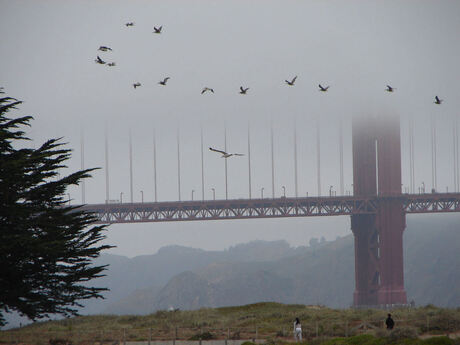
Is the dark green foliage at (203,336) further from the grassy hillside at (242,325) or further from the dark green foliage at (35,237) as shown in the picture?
the dark green foliage at (35,237)

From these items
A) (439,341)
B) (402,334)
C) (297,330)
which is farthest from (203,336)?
(439,341)

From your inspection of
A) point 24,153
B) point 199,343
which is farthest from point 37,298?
point 199,343

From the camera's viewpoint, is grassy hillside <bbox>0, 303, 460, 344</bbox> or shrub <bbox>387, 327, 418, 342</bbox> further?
grassy hillside <bbox>0, 303, 460, 344</bbox>

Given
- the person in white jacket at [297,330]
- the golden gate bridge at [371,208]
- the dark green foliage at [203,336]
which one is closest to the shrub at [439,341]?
the person in white jacket at [297,330]

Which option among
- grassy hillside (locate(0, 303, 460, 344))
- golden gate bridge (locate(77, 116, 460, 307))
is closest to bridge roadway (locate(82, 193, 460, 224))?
golden gate bridge (locate(77, 116, 460, 307))

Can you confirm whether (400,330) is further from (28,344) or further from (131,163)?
(131,163)

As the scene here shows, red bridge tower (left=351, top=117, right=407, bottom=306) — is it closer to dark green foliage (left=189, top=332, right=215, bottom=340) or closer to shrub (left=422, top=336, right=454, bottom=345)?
dark green foliage (left=189, top=332, right=215, bottom=340)
